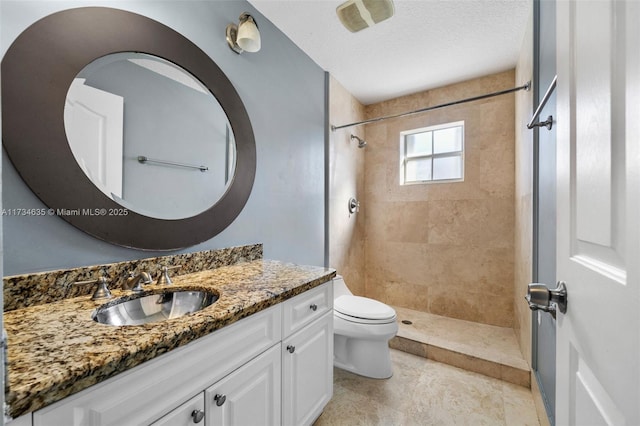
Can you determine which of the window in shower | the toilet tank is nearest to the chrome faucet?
the toilet tank

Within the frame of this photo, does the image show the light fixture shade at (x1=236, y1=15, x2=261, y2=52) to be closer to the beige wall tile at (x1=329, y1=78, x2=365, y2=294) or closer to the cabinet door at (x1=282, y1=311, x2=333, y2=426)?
the beige wall tile at (x1=329, y1=78, x2=365, y2=294)

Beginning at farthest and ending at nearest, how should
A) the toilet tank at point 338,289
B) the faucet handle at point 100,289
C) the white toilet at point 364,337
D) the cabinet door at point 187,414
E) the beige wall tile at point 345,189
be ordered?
the beige wall tile at point 345,189
the toilet tank at point 338,289
the white toilet at point 364,337
the faucet handle at point 100,289
the cabinet door at point 187,414

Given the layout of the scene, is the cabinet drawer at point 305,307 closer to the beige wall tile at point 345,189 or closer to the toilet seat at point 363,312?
the toilet seat at point 363,312

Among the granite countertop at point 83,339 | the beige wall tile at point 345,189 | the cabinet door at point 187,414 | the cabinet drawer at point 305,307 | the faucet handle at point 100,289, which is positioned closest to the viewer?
the granite countertop at point 83,339

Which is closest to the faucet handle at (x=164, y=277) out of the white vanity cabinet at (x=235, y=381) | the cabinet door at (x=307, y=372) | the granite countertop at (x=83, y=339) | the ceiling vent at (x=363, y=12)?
the granite countertop at (x=83, y=339)

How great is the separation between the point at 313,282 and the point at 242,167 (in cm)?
79

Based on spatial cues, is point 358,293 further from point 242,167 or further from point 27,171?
point 27,171

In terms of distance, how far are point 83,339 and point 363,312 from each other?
149cm

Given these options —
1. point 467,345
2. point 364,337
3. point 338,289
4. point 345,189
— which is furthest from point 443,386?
point 345,189

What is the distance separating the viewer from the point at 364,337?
1732 millimetres

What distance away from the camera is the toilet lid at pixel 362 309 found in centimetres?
176

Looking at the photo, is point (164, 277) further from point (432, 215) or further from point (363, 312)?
point (432, 215)

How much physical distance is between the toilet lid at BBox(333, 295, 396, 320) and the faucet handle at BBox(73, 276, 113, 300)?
52.5 inches

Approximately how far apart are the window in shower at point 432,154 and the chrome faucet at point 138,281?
2.43 metres
